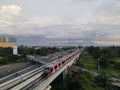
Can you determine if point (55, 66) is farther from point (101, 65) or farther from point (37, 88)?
point (101, 65)

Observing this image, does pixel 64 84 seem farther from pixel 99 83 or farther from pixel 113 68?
pixel 113 68

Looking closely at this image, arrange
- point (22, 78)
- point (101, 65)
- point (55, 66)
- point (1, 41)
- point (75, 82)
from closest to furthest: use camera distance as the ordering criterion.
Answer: point (22, 78), point (55, 66), point (75, 82), point (101, 65), point (1, 41)

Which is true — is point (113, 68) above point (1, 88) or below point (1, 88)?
below

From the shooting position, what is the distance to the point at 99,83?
213 feet

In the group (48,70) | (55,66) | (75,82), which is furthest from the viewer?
(75,82)

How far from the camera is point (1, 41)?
639ft

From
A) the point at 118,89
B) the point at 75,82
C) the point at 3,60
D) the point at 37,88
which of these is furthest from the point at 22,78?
the point at 3,60

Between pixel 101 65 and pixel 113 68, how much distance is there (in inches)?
291

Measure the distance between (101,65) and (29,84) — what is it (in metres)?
77.9

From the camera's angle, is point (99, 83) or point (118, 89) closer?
point (118, 89)

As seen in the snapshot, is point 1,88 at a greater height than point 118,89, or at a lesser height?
greater

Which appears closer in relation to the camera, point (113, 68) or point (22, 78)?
point (22, 78)

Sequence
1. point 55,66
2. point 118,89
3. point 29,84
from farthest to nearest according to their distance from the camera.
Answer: point 118,89 < point 55,66 < point 29,84

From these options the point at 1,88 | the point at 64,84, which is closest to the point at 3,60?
the point at 64,84
